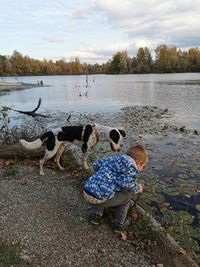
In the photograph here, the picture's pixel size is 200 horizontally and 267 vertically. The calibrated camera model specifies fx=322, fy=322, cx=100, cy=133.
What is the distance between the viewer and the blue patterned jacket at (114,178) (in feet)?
16.4

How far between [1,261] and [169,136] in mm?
10898

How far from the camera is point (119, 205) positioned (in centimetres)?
539

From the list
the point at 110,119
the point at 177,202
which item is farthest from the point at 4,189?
the point at 110,119

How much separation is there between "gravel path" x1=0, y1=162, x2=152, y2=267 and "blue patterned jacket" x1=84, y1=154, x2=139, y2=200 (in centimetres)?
73

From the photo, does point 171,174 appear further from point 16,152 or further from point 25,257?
point 25,257

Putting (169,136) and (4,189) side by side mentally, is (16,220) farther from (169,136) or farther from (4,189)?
(169,136)

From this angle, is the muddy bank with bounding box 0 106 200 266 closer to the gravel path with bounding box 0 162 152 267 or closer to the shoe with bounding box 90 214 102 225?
the gravel path with bounding box 0 162 152 267

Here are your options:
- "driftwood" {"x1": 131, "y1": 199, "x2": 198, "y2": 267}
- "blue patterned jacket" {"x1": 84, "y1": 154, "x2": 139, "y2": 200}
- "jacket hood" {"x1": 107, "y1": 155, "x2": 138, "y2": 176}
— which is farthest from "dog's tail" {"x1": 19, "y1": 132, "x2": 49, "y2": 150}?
"driftwood" {"x1": 131, "y1": 199, "x2": 198, "y2": 267}

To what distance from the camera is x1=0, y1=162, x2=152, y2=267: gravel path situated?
470 centimetres

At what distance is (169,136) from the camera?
46.7ft

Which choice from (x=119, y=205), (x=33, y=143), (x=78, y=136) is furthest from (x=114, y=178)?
(x=33, y=143)

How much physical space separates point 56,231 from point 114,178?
1.29 meters

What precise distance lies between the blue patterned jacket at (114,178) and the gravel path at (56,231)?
0.73m

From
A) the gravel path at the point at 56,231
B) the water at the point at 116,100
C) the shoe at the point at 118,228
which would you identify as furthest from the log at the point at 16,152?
the water at the point at 116,100
